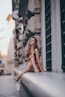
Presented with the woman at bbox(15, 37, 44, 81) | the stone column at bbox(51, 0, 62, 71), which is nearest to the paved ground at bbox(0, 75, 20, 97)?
the woman at bbox(15, 37, 44, 81)

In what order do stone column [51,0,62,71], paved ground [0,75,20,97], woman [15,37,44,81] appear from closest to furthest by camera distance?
woman [15,37,44,81] → paved ground [0,75,20,97] → stone column [51,0,62,71]

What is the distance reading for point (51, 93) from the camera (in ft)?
3.97

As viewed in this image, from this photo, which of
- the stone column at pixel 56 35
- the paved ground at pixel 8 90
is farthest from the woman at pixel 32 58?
the stone column at pixel 56 35

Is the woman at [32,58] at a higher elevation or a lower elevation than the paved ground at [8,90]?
higher

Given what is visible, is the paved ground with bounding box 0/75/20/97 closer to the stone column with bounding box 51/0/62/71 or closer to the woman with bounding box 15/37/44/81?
the woman with bounding box 15/37/44/81

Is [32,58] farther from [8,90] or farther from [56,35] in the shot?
[8,90]

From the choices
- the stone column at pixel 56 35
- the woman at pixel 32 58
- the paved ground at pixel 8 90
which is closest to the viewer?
the woman at pixel 32 58

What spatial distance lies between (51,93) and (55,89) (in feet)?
0.15

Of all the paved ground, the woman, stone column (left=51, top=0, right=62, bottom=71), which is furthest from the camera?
stone column (left=51, top=0, right=62, bottom=71)

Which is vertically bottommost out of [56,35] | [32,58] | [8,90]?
[8,90]

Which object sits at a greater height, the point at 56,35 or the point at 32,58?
the point at 56,35

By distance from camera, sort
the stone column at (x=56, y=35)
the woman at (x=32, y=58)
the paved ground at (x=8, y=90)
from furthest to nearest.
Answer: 1. the stone column at (x=56, y=35)
2. the paved ground at (x=8, y=90)
3. the woman at (x=32, y=58)

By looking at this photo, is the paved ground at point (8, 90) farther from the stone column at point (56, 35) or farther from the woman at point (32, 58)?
the stone column at point (56, 35)

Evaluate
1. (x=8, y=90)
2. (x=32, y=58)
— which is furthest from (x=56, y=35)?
(x=32, y=58)
